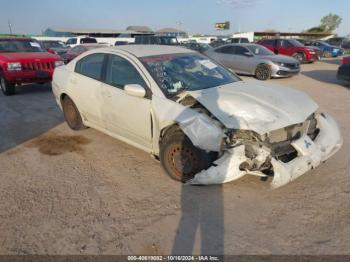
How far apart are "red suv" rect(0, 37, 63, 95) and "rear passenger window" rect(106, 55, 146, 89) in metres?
5.84

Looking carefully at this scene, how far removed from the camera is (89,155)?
16.0 ft

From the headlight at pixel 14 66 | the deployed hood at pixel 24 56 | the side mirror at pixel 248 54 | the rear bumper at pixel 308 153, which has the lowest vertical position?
the rear bumper at pixel 308 153

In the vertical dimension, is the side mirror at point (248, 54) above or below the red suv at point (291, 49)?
above

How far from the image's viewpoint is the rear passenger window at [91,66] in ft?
15.9

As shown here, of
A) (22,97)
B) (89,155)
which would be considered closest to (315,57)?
(22,97)

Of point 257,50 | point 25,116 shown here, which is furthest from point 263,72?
point 25,116

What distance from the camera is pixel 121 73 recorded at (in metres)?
4.47

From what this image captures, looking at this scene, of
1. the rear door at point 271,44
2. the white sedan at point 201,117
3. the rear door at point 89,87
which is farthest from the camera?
the rear door at point 271,44

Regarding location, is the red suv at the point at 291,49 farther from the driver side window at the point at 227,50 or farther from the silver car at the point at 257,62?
the silver car at the point at 257,62

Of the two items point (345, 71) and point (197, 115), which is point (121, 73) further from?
point (345, 71)

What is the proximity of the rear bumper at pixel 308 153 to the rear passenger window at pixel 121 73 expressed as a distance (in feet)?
6.65

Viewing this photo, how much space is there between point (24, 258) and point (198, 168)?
199 cm

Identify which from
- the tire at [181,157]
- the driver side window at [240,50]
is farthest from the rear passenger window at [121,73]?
the driver side window at [240,50]

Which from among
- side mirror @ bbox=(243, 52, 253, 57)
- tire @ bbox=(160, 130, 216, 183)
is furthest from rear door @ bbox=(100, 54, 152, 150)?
side mirror @ bbox=(243, 52, 253, 57)
